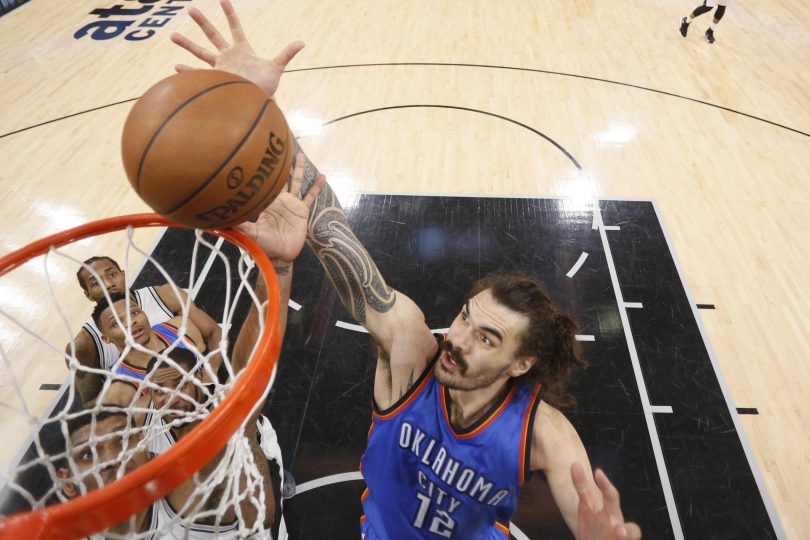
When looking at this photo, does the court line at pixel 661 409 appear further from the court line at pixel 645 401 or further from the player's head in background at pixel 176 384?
the player's head in background at pixel 176 384

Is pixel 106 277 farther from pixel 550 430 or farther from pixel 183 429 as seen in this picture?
pixel 550 430

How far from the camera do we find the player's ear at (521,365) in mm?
2074

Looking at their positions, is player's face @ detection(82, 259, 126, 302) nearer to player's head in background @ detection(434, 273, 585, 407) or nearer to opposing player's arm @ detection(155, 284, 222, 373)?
opposing player's arm @ detection(155, 284, 222, 373)

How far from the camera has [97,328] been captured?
2928 mm

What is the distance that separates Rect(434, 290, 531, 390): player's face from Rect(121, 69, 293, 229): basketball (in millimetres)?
894

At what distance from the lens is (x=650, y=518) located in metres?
2.88

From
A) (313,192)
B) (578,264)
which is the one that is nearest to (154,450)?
(313,192)

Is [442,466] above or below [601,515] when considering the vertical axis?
below

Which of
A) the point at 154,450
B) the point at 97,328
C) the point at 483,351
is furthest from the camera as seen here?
the point at 97,328

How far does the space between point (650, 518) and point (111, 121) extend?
6.25 m

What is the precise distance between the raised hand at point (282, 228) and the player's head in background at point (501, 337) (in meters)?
0.66

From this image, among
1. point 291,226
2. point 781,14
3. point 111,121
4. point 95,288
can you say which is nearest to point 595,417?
point 291,226

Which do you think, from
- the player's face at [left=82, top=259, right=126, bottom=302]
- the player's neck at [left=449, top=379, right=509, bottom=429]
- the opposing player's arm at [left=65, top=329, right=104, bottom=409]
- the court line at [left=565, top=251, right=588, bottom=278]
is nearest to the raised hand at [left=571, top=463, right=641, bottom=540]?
the player's neck at [left=449, top=379, right=509, bottom=429]

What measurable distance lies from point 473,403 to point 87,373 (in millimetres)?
2008
